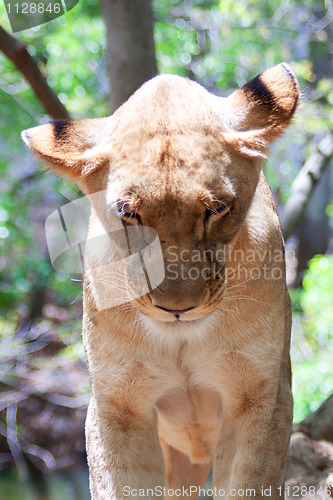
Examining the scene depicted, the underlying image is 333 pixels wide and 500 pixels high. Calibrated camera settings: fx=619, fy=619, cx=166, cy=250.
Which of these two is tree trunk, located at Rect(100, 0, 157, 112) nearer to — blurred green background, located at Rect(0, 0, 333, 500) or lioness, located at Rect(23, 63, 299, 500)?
lioness, located at Rect(23, 63, 299, 500)

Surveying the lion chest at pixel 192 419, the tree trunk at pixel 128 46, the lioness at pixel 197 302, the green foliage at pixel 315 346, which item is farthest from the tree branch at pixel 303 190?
the lioness at pixel 197 302

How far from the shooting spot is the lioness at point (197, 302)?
2160 mm

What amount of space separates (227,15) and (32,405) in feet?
22.4

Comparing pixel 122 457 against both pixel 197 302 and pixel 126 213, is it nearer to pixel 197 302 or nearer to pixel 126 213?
pixel 197 302

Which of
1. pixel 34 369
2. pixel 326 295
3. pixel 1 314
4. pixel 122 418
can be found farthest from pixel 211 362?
pixel 1 314

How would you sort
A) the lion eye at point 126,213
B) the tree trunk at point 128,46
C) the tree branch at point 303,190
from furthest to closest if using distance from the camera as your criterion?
1. the tree branch at point 303,190
2. the tree trunk at point 128,46
3. the lion eye at point 126,213

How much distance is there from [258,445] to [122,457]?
1.81 feet

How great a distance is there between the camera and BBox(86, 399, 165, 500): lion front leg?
249 cm

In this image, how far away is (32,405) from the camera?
8.78 meters

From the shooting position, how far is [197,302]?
2076 mm

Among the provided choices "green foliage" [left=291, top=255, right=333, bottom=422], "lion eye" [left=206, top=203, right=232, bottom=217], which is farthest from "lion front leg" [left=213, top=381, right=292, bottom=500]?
"green foliage" [left=291, top=255, right=333, bottom=422]

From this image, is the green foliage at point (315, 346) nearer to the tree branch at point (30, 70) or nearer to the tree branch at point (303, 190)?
the tree branch at point (303, 190)

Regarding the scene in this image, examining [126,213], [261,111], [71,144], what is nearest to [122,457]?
[126,213]

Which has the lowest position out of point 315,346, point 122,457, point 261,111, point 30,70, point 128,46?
point 315,346
